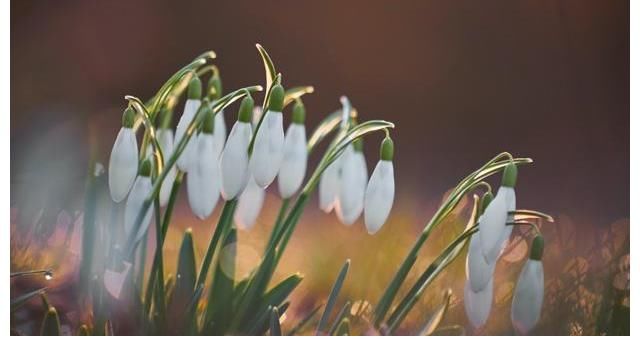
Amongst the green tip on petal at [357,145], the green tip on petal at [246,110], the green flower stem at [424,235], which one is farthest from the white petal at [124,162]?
the green flower stem at [424,235]

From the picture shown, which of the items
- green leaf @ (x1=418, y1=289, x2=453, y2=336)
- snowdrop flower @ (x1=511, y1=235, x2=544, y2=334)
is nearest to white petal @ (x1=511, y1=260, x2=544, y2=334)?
snowdrop flower @ (x1=511, y1=235, x2=544, y2=334)

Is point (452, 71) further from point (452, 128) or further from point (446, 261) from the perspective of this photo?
point (446, 261)

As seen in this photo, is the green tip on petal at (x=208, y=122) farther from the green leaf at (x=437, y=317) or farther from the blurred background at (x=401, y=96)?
the green leaf at (x=437, y=317)

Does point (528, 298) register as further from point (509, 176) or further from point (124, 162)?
point (124, 162)

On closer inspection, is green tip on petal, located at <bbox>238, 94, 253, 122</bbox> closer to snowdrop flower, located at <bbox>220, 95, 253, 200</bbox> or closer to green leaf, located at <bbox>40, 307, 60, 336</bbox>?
snowdrop flower, located at <bbox>220, 95, 253, 200</bbox>

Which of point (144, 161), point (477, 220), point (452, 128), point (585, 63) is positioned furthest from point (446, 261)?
point (144, 161)

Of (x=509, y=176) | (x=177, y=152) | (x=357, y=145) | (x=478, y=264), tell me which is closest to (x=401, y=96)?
(x=357, y=145)
